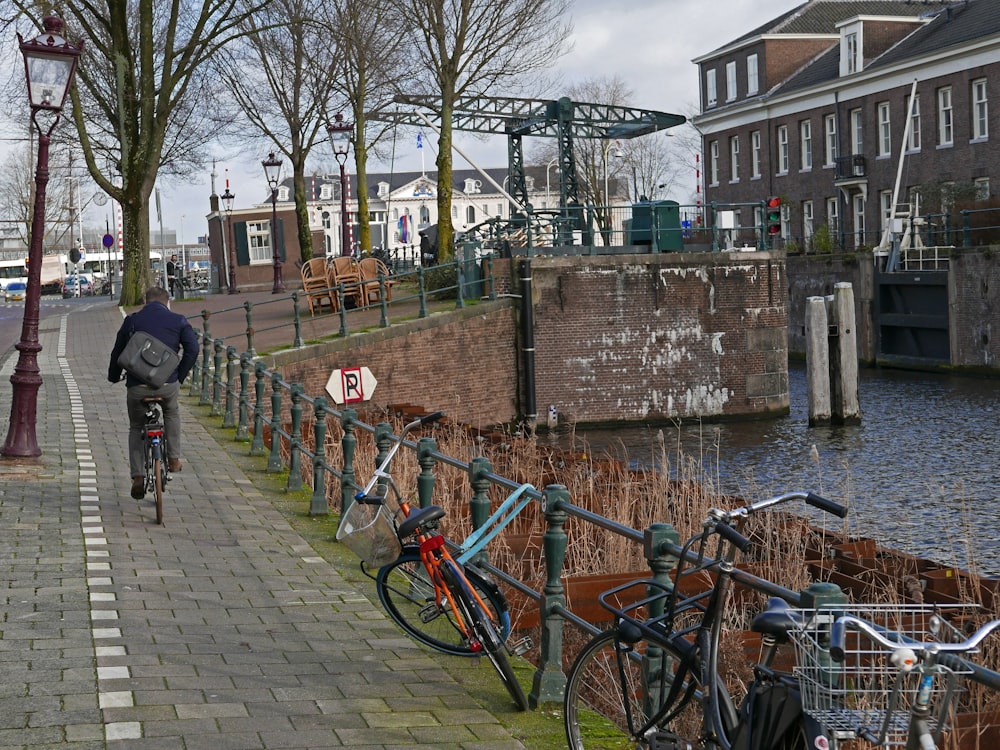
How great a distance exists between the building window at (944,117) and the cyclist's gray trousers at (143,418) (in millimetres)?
37903

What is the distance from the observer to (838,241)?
46.4 meters

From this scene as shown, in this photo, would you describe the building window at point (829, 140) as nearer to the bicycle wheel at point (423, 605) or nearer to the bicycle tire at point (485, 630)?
the bicycle wheel at point (423, 605)

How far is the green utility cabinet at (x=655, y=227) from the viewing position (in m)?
27.6

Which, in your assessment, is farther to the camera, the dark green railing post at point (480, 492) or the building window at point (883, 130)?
the building window at point (883, 130)

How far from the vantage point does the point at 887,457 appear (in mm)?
22719

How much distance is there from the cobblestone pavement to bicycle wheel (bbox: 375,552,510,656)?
0.10 m

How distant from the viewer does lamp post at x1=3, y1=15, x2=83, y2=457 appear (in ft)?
38.7

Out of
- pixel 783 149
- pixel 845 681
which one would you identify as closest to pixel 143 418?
pixel 845 681

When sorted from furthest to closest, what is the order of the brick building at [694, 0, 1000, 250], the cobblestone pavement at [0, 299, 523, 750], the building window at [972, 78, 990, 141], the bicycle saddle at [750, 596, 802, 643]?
the brick building at [694, 0, 1000, 250] → the building window at [972, 78, 990, 141] → the cobblestone pavement at [0, 299, 523, 750] → the bicycle saddle at [750, 596, 802, 643]

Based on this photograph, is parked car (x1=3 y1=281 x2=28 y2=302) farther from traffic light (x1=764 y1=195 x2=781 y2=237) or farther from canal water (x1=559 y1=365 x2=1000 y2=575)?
canal water (x1=559 y1=365 x2=1000 y2=575)

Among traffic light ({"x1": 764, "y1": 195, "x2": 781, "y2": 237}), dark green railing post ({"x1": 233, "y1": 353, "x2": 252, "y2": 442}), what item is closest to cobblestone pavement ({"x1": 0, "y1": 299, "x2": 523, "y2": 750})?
dark green railing post ({"x1": 233, "y1": 353, "x2": 252, "y2": 442})

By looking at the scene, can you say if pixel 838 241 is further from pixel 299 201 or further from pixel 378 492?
pixel 378 492

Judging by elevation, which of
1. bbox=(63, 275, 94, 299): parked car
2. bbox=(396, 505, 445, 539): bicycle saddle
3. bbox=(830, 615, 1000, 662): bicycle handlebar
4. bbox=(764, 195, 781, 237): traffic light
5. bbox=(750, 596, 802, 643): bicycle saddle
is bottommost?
bbox=(396, 505, 445, 539): bicycle saddle

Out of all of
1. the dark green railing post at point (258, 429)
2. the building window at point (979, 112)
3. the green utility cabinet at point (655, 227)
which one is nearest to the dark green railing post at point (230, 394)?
the dark green railing post at point (258, 429)
